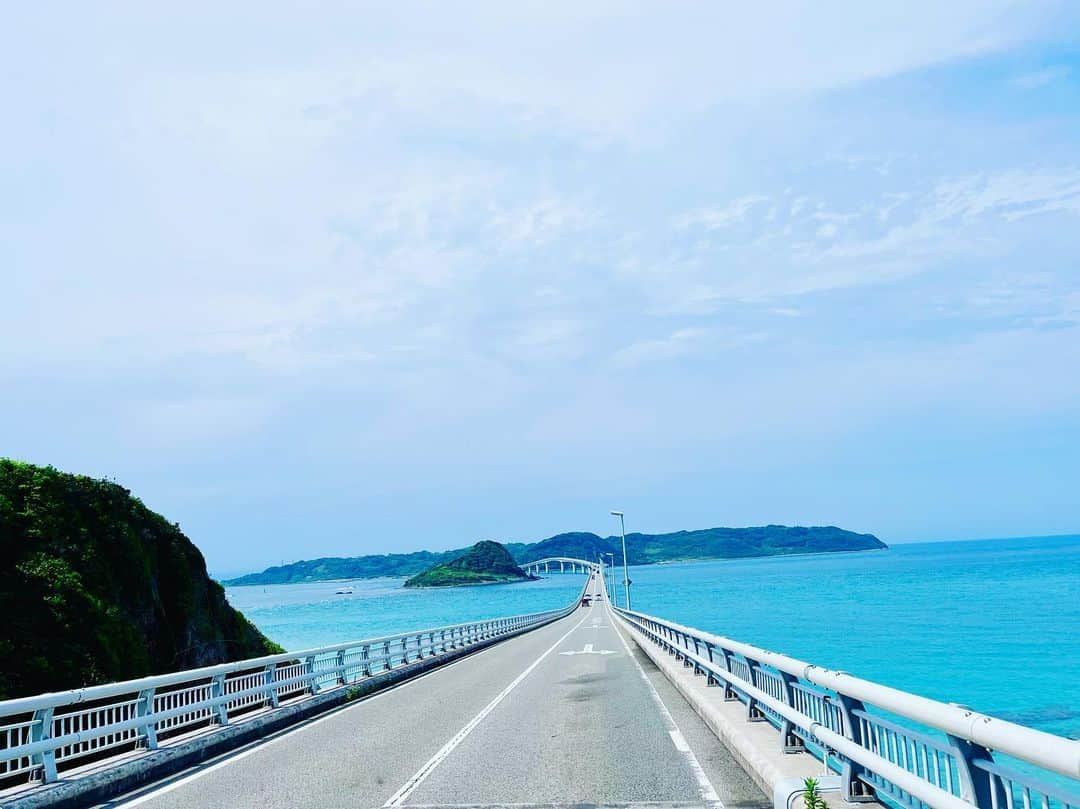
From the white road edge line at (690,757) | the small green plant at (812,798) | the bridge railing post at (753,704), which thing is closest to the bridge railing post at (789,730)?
the white road edge line at (690,757)

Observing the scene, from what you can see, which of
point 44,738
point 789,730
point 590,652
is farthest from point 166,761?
point 590,652

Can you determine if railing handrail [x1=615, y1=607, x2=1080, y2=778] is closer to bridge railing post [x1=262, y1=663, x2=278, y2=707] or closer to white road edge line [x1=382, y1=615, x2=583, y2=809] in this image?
white road edge line [x1=382, y1=615, x2=583, y2=809]

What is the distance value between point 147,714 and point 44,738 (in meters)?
2.18

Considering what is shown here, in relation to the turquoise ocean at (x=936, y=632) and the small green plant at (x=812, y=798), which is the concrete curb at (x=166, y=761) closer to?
the small green plant at (x=812, y=798)

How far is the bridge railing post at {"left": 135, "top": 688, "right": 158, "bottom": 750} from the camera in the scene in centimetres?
1187

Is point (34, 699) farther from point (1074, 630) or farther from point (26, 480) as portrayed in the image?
point (1074, 630)

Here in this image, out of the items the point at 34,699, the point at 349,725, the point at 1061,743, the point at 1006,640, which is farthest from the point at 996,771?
the point at 1006,640

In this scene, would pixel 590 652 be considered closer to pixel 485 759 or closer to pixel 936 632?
pixel 485 759

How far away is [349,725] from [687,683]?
6324mm

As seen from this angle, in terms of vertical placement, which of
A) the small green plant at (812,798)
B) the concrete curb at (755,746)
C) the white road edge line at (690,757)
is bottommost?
the white road edge line at (690,757)

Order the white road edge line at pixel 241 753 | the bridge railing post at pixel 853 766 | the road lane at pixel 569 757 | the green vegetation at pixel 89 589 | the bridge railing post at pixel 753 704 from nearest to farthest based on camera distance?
the bridge railing post at pixel 853 766
the road lane at pixel 569 757
the white road edge line at pixel 241 753
the bridge railing post at pixel 753 704
the green vegetation at pixel 89 589

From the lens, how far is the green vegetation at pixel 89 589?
17.9 metres

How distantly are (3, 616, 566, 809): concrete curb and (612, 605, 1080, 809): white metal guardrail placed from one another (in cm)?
721

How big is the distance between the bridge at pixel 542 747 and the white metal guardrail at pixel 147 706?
0.04 metres
